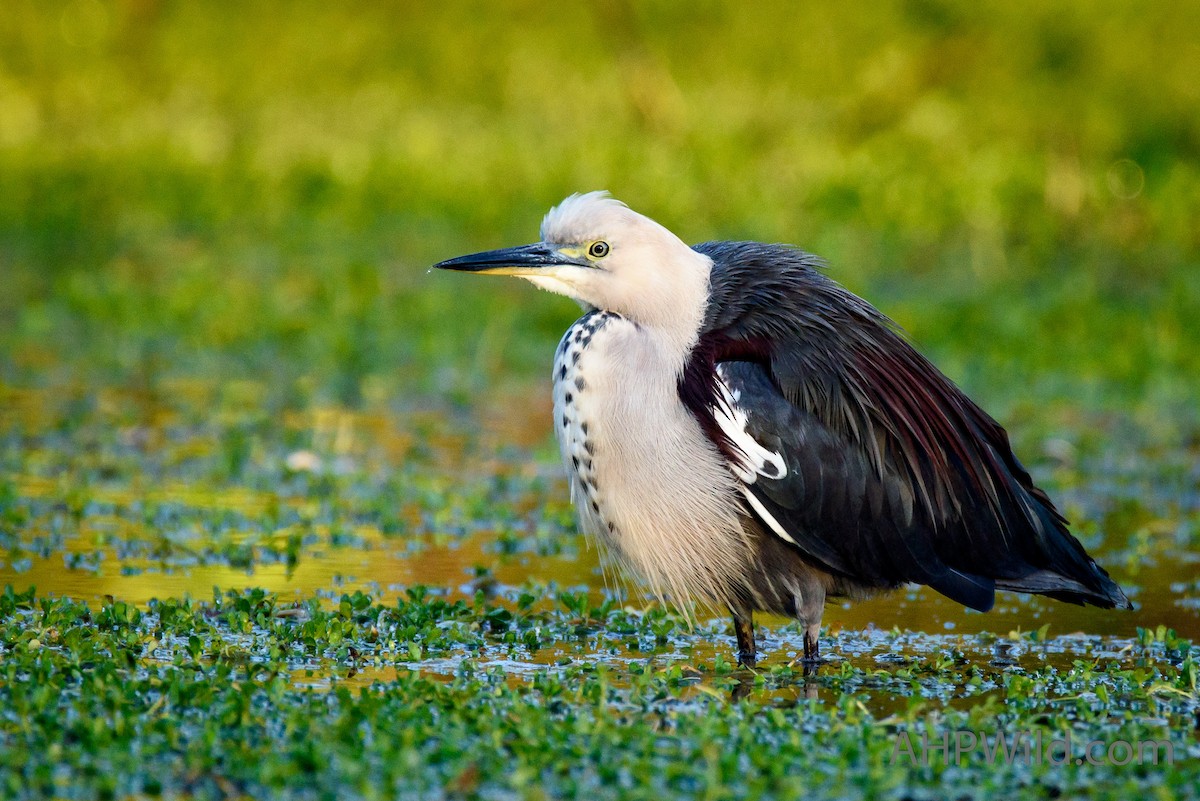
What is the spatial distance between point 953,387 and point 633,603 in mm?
1557

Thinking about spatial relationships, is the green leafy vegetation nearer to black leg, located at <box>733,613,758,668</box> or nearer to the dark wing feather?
black leg, located at <box>733,613,758,668</box>

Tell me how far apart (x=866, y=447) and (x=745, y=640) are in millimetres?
752

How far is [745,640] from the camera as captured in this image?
579cm

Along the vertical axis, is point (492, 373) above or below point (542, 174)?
below

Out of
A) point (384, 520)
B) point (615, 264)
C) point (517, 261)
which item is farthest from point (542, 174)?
point (615, 264)

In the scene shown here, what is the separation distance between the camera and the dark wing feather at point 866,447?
558cm

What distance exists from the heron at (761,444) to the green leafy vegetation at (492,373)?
31cm

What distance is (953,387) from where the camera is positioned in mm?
6008

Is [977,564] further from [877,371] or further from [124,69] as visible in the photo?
[124,69]

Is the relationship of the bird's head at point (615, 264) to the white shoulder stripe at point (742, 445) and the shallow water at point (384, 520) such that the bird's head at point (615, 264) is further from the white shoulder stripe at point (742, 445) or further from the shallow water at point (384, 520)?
the shallow water at point (384, 520)

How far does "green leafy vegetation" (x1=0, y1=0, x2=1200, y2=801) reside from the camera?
4621 millimetres

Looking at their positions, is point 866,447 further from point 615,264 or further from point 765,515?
point 615,264

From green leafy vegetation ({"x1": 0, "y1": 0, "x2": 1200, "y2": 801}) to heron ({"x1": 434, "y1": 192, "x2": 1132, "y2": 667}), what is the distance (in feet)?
1.02

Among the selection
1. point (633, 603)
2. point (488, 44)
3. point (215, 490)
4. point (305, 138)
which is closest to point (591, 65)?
point (488, 44)
